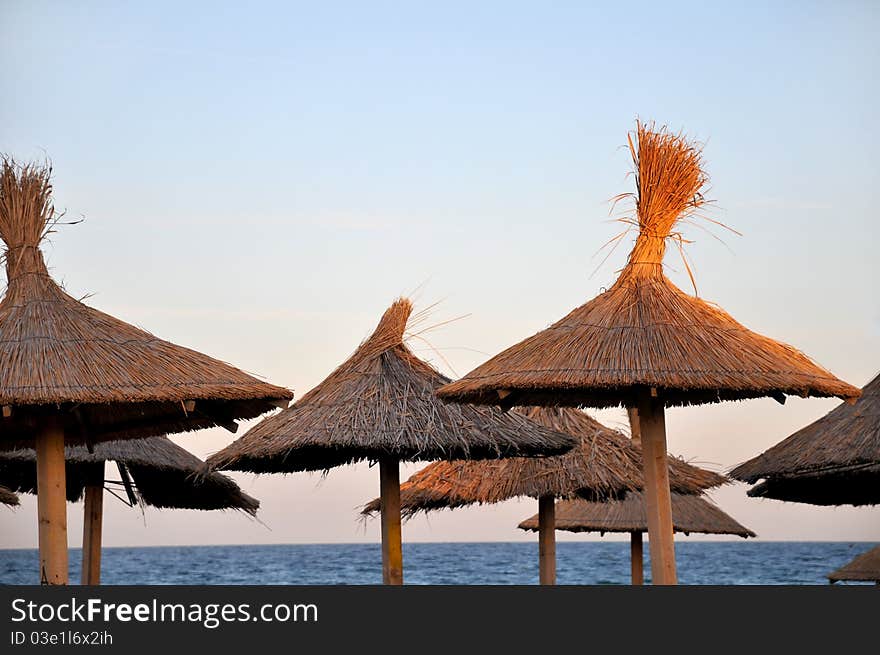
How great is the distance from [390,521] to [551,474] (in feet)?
10.1

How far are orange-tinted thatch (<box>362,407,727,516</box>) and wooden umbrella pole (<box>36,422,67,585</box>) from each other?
5.64 meters

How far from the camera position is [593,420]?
1330 cm

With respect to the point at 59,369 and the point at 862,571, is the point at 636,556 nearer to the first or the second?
the point at 862,571

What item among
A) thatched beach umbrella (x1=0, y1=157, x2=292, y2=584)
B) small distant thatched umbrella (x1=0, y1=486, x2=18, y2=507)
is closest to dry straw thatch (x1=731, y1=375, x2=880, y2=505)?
thatched beach umbrella (x1=0, y1=157, x2=292, y2=584)

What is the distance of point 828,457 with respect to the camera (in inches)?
380

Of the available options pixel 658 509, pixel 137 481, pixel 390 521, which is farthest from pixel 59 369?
pixel 137 481

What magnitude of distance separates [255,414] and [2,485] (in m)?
5.60

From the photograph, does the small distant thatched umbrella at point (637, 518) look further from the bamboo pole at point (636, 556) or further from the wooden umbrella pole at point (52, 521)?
the wooden umbrella pole at point (52, 521)

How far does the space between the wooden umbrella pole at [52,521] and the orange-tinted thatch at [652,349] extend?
249cm

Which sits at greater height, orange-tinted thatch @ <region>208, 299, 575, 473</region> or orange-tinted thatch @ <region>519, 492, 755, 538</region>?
orange-tinted thatch @ <region>208, 299, 575, 473</region>

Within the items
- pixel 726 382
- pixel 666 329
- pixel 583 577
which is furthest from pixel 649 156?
pixel 583 577

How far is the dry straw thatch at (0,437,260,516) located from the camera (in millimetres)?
11883

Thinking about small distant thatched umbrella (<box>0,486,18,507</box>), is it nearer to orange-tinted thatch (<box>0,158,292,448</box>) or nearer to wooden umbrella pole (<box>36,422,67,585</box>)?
orange-tinted thatch (<box>0,158,292,448</box>)
